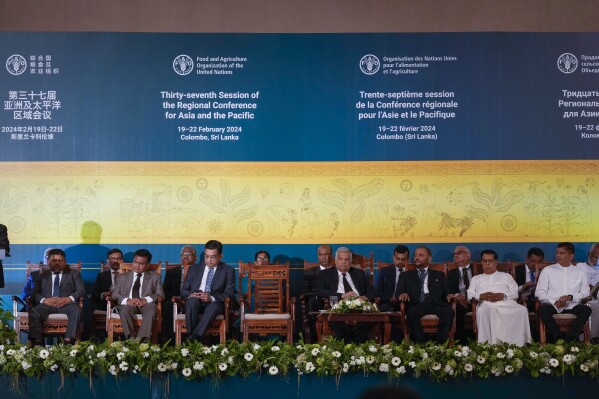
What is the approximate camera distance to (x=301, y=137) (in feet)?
27.5

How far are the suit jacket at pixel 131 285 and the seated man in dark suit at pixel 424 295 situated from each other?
2142mm

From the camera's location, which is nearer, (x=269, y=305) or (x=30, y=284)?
(x=30, y=284)

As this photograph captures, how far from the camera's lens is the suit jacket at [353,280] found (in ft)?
24.8

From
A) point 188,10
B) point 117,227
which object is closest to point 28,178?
point 117,227

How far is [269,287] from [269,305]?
6.4 inches

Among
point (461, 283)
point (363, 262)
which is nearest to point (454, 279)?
point (461, 283)

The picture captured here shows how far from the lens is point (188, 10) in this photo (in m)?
8.41

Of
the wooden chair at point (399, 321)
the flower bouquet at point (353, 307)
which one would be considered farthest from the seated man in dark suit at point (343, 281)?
the flower bouquet at point (353, 307)

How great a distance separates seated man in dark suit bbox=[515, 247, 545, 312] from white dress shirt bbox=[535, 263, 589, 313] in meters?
0.22

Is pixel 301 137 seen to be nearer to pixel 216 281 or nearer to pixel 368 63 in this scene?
pixel 368 63

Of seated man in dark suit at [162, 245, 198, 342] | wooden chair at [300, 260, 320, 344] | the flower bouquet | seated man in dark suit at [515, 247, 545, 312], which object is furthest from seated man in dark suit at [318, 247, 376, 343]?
seated man in dark suit at [515, 247, 545, 312]

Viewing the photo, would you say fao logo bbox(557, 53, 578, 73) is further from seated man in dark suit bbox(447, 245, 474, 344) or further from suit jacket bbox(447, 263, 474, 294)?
suit jacket bbox(447, 263, 474, 294)

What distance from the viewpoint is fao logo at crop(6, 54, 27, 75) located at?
27.5 ft

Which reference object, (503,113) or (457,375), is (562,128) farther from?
(457,375)
